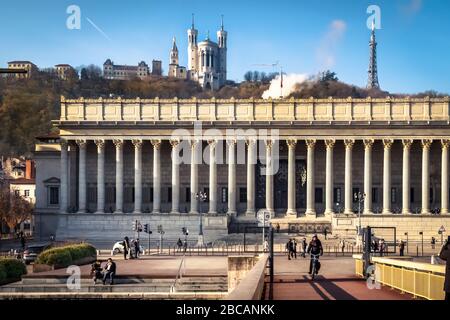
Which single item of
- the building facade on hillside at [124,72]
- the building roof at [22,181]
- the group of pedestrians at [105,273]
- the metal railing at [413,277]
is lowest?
the group of pedestrians at [105,273]

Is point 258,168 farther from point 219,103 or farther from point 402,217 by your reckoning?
point 402,217

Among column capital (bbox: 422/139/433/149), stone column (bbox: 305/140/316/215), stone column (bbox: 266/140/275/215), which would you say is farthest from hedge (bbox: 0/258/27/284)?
column capital (bbox: 422/139/433/149)

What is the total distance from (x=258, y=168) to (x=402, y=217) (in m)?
17.7

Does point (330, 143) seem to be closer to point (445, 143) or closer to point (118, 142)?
point (445, 143)

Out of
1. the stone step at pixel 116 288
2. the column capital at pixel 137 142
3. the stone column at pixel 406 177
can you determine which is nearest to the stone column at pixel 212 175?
the column capital at pixel 137 142

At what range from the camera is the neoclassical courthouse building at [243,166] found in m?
92.1

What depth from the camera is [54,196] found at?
9800 centimetres

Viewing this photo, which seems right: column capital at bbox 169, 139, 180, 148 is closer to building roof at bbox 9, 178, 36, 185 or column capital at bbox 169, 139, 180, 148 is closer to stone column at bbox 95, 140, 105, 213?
stone column at bbox 95, 140, 105, 213

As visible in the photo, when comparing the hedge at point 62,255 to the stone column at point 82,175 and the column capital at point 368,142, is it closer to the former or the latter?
the stone column at point 82,175

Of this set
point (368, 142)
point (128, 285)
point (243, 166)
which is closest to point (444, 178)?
point (368, 142)

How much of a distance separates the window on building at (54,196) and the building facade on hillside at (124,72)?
2796 inches

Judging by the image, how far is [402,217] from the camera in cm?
9012
